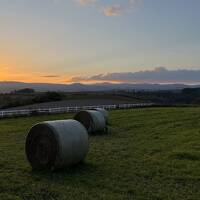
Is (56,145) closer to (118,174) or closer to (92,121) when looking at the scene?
(118,174)

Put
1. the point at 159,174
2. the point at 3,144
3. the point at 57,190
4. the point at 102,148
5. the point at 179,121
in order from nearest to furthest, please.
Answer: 1. the point at 57,190
2. the point at 159,174
3. the point at 102,148
4. the point at 3,144
5. the point at 179,121

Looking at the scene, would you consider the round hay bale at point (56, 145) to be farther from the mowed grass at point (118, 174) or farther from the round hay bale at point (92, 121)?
the round hay bale at point (92, 121)

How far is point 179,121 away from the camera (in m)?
29.3

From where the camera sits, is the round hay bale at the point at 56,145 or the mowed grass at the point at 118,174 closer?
the mowed grass at the point at 118,174

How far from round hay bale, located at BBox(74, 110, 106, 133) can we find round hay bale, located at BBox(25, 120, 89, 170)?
10.6m

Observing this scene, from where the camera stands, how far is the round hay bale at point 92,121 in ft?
79.6

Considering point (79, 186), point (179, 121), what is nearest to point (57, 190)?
point (79, 186)

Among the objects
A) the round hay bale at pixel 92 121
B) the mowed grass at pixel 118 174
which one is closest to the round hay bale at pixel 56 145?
→ the mowed grass at pixel 118 174

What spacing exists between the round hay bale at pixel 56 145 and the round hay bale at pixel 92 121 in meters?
10.6

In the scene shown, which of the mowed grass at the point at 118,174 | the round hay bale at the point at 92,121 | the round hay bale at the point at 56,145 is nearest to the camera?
the mowed grass at the point at 118,174

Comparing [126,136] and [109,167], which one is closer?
[109,167]

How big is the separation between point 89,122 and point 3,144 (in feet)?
21.3

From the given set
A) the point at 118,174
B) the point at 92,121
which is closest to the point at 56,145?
the point at 118,174

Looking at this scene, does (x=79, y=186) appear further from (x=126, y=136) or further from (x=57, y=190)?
(x=126, y=136)
